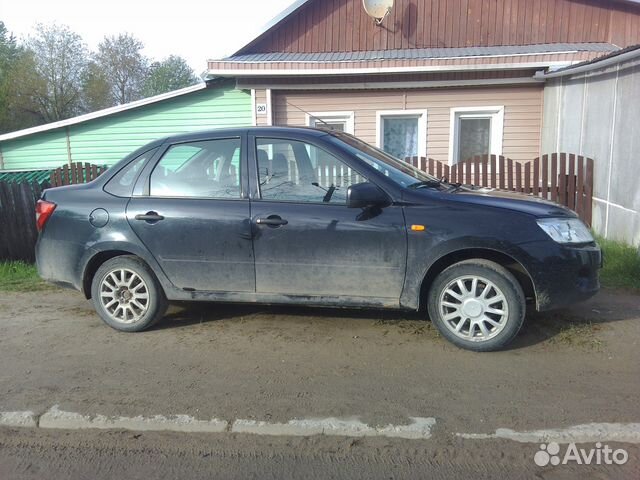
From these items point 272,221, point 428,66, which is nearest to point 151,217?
point 272,221

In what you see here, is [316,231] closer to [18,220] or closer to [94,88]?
[18,220]

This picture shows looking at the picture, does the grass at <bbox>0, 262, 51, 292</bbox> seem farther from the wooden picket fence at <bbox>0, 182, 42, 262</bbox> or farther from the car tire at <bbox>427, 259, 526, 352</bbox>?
the car tire at <bbox>427, 259, 526, 352</bbox>

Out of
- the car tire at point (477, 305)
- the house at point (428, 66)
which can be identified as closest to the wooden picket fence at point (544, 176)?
the house at point (428, 66)

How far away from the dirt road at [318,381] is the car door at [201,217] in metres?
0.59

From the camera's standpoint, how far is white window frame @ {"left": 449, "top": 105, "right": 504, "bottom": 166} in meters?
11.1

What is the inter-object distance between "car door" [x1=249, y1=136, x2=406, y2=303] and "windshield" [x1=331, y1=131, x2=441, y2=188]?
0.82 feet

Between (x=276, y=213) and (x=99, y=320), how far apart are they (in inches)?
88.3

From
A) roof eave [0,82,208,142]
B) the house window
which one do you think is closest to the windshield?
the house window

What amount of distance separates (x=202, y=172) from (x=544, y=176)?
19.4 ft

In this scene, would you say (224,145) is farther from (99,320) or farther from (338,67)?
(338,67)

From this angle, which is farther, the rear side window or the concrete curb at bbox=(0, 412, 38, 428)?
the rear side window

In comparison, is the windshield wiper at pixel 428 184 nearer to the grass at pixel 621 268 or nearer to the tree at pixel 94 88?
the grass at pixel 621 268

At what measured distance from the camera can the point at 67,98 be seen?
36.8 meters

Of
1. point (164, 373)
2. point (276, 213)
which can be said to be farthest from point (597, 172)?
point (164, 373)
